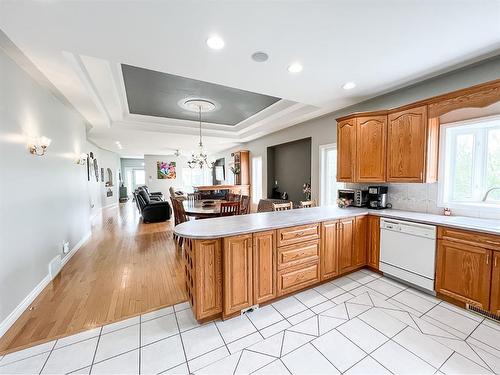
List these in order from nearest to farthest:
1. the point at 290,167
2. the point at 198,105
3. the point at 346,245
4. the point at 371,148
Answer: the point at 346,245, the point at 371,148, the point at 198,105, the point at 290,167

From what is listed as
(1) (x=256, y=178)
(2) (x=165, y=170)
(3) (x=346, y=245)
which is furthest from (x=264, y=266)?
(2) (x=165, y=170)

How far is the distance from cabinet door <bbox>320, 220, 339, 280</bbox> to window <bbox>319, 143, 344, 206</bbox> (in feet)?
6.00

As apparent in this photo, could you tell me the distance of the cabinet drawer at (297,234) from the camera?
2.32 meters

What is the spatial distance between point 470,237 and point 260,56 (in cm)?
281

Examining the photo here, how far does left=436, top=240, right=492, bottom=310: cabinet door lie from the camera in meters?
2.03

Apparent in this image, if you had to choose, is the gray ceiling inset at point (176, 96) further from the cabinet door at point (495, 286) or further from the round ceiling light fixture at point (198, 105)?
the cabinet door at point (495, 286)

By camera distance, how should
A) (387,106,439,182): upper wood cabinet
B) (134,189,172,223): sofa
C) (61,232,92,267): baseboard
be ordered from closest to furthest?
(387,106,439,182): upper wood cabinet < (61,232,92,267): baseboard < (134,189,172,223): sofa

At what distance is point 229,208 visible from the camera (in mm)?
3838

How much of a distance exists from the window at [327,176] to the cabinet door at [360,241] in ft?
4.58

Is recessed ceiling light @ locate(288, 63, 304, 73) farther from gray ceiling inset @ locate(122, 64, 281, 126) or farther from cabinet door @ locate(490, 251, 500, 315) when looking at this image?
cabinet door @ locate(490, 251, 500, 315)

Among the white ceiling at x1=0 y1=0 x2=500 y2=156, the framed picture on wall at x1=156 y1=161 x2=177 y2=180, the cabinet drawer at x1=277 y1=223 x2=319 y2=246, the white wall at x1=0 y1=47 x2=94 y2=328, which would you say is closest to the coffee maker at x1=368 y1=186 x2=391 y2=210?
the cabinet drawer at x1=277 y1=223 x2=319 y2=246

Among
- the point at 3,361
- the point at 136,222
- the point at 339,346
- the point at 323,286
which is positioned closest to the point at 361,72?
the point at 323,286

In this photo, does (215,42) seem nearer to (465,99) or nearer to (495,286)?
(465,99)

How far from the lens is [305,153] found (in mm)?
5539
